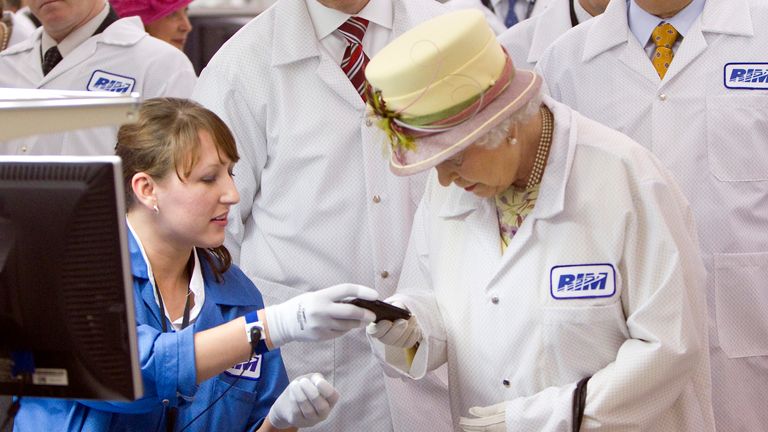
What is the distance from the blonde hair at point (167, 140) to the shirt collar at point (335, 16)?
0.71m

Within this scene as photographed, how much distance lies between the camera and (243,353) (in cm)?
232

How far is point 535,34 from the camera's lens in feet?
12.6

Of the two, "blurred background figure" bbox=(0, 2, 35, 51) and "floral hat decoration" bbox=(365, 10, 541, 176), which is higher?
"floral hat decoration" bbox=(365, 10, 541, 176)

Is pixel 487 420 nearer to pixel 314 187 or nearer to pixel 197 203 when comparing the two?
pixel 197 203

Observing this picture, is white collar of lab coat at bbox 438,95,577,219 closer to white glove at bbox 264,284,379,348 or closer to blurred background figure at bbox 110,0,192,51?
white glove at bbox 264,284,379,348

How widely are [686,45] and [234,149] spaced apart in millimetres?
1276

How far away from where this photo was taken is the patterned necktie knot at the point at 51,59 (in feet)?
13.7

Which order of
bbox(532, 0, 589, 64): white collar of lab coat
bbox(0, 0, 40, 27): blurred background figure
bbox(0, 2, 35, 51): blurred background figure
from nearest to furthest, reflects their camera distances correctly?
bbox(532, 0, 589, 64): white collar of lab coat, bbox(0, 2, 35, 51): blurred background figure, bbox(0, 0, 40, 27): blurred background figure

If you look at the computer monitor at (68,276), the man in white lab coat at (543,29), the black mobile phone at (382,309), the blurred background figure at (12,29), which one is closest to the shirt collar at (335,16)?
the man in white lab coat at (543,29)

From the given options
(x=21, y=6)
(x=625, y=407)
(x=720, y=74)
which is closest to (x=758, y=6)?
(x=720, y=74)

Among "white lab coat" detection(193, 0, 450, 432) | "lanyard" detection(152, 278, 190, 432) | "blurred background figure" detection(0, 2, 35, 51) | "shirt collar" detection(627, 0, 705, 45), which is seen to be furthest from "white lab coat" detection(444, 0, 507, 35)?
"lanyard" detection(152, 278, 190, 432)

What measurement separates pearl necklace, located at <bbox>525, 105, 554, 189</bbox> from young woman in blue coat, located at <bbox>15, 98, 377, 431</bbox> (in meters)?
0.42

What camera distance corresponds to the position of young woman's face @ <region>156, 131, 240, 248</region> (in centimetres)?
257

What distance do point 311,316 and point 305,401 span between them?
0.23 m
